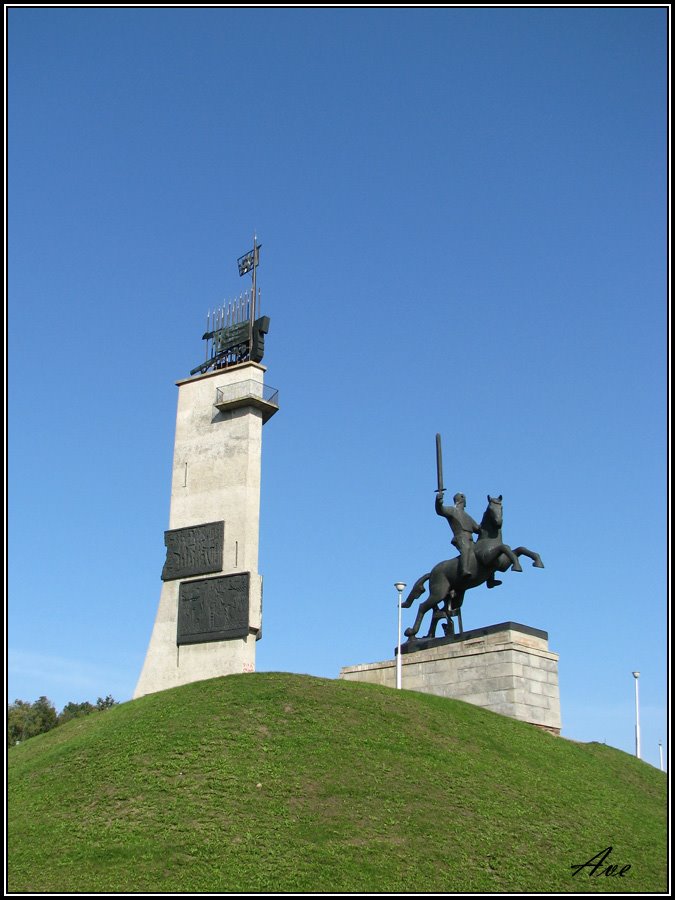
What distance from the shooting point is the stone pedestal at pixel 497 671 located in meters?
24.0

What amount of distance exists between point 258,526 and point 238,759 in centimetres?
1079

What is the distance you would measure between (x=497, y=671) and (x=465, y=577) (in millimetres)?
2947

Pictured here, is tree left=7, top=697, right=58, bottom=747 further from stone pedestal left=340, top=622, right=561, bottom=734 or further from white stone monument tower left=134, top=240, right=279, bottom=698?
stone pedestal left=340, top=622, right=561, bottom=734

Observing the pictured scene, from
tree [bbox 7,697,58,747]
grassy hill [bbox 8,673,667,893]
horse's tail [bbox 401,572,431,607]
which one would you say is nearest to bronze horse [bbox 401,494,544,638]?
horse's tail [bbox 401,572,431,607]

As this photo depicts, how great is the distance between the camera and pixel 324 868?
47.3 ft

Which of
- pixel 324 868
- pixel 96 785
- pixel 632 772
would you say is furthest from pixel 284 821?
pixel 632 772

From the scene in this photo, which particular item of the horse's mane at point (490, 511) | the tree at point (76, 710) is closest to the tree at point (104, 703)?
the tree at point (76, 710)

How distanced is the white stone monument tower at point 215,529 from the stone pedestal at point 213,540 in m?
0.03

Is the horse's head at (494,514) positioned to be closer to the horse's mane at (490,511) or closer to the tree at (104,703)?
the horse's mane at (490,511)

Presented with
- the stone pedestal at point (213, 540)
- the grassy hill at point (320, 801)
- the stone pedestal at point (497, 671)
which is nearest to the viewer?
the grassy hill at point (320, 801)

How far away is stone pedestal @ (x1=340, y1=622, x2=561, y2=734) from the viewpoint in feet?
78.7

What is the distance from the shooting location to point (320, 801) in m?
16.5

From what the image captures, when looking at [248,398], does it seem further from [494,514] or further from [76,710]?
Answer: [76,710]

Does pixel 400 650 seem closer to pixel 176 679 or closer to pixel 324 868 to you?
pixel 176 679
